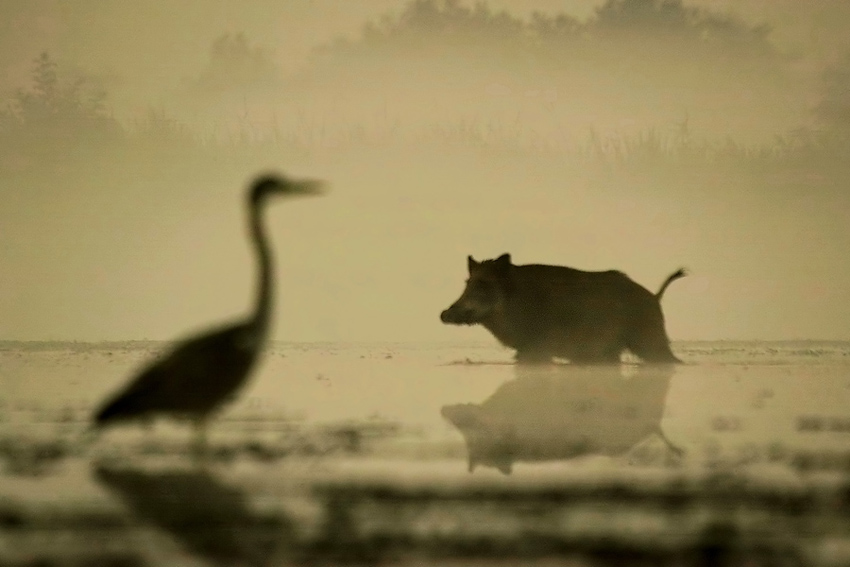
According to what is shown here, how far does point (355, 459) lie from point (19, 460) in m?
0.74

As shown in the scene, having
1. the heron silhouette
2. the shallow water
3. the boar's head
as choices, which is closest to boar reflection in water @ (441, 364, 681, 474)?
the shallow water

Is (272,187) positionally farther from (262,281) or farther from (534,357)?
(534,357)

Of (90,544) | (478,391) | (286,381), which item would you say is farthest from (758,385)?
(90,544)

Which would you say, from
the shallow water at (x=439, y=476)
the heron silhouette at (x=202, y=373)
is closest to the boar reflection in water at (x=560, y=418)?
the shallow water at (x=439, y=476)

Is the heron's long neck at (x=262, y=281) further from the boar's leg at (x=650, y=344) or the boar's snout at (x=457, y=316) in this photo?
the boar's leg at (x=650, y=344)

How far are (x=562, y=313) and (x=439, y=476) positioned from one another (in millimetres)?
2874

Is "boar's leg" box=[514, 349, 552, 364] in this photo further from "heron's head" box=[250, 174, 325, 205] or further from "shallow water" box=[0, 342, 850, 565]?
"heron's head" box=[250, 174, 325, 205]

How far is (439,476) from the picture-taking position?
1.58m

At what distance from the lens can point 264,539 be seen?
1186mm

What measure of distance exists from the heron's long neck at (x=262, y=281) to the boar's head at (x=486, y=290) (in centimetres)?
284

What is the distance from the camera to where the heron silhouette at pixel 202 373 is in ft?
4.96

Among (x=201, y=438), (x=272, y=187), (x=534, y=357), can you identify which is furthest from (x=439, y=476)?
(x=534, y=357)

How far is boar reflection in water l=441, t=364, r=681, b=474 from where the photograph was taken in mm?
1852

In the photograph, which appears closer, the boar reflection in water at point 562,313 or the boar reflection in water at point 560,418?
the boar reflection in water at point 560,418
